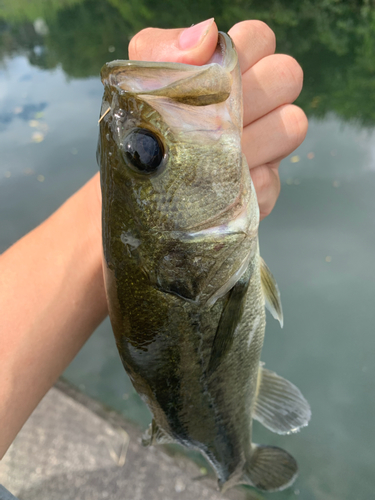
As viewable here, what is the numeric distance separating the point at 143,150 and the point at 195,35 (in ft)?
1.08

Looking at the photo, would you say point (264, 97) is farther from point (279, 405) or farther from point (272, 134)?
point (279, 405)

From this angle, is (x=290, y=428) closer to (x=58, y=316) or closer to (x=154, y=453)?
(x=58, y=316)

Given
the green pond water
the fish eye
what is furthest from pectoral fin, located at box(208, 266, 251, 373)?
the green pond water

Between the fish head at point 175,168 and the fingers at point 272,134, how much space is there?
38cm

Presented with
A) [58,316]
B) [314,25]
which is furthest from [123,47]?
[58,316]

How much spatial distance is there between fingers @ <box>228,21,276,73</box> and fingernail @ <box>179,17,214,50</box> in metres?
0.34

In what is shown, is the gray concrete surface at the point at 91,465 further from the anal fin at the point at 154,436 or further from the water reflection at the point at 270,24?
the water reflection at the point at 270,24

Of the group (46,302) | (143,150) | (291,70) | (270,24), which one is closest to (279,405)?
(46,302)

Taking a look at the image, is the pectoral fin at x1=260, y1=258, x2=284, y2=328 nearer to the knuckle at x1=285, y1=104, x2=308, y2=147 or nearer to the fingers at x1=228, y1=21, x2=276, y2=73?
the knuckle at x1=285, y1=104, x2=308, y2=147

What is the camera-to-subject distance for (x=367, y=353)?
263 centimetres

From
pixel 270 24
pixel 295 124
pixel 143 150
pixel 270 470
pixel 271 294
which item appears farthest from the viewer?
pixel 270 24

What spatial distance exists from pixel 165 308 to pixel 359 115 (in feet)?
16.4

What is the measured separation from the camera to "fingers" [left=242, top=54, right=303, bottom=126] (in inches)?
48.0

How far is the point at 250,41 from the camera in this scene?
1208 mm
